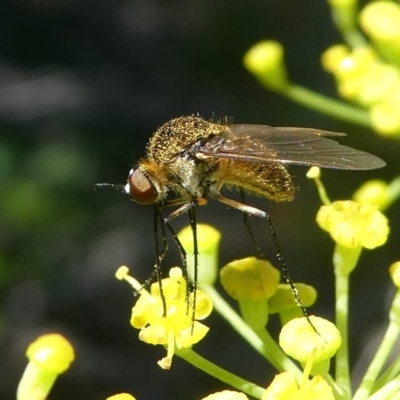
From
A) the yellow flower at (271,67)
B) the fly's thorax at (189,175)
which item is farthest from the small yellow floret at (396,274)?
the yellow flower at (271,67)

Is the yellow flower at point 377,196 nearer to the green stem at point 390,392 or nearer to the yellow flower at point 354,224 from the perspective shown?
the yellow flower at point 354,224

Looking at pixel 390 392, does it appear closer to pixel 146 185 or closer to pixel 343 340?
pixel 343 340

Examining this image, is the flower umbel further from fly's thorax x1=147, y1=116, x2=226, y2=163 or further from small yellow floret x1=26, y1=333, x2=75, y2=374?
fly's thorax x1=147, y1=116, x2=226, y2=163

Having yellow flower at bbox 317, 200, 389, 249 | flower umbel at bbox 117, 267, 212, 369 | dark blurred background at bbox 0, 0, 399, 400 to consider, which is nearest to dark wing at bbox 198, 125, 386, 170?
yellow flower at bbox 317, 200, 389, 249

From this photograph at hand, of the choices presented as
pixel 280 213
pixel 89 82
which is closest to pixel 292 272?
pixel 280 213

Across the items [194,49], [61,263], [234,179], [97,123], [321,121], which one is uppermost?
[194,49]

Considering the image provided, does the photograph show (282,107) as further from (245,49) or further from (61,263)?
(61,263)

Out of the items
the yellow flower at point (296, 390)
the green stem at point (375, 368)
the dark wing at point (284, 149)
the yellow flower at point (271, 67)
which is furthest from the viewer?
the yellow flower at point (271, 67)
